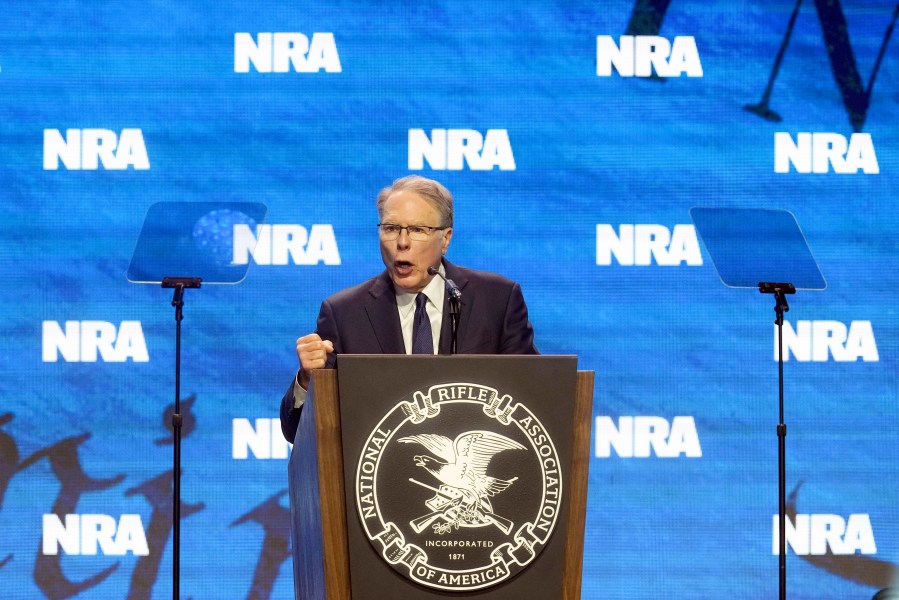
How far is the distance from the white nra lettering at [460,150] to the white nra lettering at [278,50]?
1.60 ft

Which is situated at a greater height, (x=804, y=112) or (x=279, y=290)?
(x=804, y=112)

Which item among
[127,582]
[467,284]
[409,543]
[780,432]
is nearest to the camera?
[409,543]

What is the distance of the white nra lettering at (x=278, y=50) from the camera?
4.24m

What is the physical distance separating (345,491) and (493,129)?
9.03 feet

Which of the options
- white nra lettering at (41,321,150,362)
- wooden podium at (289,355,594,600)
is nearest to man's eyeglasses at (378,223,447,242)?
wooden podium at (289,355,594,600)

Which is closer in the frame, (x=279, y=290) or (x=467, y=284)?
(x=467, y=284)

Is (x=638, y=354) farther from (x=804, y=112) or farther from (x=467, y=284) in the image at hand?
(x=467, y=284)

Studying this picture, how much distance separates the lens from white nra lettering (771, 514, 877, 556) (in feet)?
13.8

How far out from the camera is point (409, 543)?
1.70m

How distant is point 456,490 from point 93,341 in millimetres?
2819

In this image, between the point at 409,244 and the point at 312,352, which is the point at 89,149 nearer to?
the point at 409,244

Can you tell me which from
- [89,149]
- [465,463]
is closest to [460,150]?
[89,149]

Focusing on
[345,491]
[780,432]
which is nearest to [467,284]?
[345,491]

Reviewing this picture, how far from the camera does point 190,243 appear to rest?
391 cm
